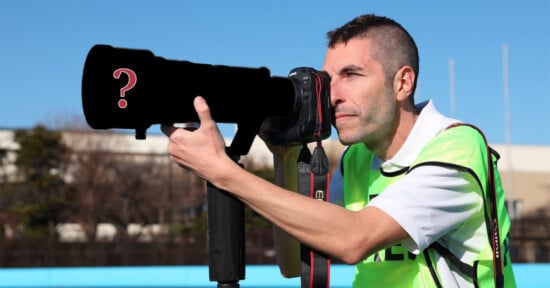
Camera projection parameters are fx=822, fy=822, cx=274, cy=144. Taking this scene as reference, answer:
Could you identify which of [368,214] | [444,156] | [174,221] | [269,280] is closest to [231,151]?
[368,214]

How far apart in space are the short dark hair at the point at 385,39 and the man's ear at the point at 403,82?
2 centimetres

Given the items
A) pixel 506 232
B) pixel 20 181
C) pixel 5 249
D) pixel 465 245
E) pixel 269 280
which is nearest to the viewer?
pixel 465 245

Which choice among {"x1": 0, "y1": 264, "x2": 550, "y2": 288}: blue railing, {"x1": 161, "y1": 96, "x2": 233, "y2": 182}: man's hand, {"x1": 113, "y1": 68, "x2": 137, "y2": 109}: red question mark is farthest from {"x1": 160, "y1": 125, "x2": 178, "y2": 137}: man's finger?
{"x1": 0, "y1": 264, "x2": 550, "y2": 288}: blue railing

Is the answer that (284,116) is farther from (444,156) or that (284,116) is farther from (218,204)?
(444,156)

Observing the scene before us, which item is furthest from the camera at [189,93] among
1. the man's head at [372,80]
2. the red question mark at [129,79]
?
the man's head at [372,80]

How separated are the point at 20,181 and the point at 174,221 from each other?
4.57m

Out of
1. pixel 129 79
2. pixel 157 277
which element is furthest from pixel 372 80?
pixel 157 277

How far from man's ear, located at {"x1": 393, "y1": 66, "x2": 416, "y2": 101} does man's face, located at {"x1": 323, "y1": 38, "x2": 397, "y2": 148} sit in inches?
1.5

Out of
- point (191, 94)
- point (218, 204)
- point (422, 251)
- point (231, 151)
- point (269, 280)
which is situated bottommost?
point (269, 280)

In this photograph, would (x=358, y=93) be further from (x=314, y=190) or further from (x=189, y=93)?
(x=189, y=93)

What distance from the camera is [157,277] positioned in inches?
655

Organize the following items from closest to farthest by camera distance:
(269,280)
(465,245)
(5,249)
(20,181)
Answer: (465,245) → (269,280) → (5,249) → (20,181)

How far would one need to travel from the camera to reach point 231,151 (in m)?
2.16

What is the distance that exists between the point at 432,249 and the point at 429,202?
0.68 feet
